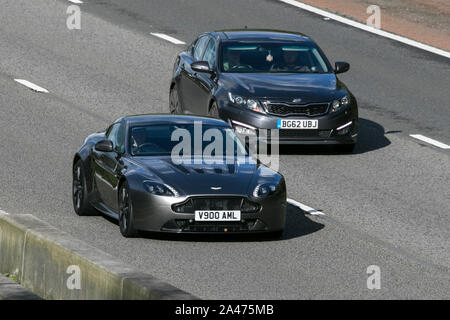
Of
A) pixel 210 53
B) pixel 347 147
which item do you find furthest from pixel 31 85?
pixel 347 147

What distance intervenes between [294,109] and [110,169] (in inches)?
A: 189

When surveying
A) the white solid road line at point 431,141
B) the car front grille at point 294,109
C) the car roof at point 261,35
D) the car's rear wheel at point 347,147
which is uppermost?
the car roof at point 261,35

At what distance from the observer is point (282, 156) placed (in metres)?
19.8

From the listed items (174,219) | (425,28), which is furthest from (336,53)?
(174,219)

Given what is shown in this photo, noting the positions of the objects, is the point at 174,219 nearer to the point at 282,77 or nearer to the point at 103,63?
the point at 282,77

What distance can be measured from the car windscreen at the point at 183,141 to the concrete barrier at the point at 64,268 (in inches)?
131

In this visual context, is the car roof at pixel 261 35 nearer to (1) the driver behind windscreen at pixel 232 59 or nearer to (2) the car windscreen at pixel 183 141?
(1) the driver behind windscreen at pixel 232 59

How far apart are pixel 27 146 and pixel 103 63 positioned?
663 centimetres

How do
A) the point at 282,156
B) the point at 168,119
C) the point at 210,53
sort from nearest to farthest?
the point at 168,119 < the point at 282,156 < the point at 210,53

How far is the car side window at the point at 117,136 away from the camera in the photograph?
15797 millimetres

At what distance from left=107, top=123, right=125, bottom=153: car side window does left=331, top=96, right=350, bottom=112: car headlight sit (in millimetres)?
4330

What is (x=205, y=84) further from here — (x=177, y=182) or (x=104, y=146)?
(x=177, y=182)

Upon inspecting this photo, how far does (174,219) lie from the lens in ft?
47.0

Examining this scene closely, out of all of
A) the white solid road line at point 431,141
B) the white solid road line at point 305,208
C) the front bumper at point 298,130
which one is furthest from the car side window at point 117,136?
the white solid road line at point 431,141
